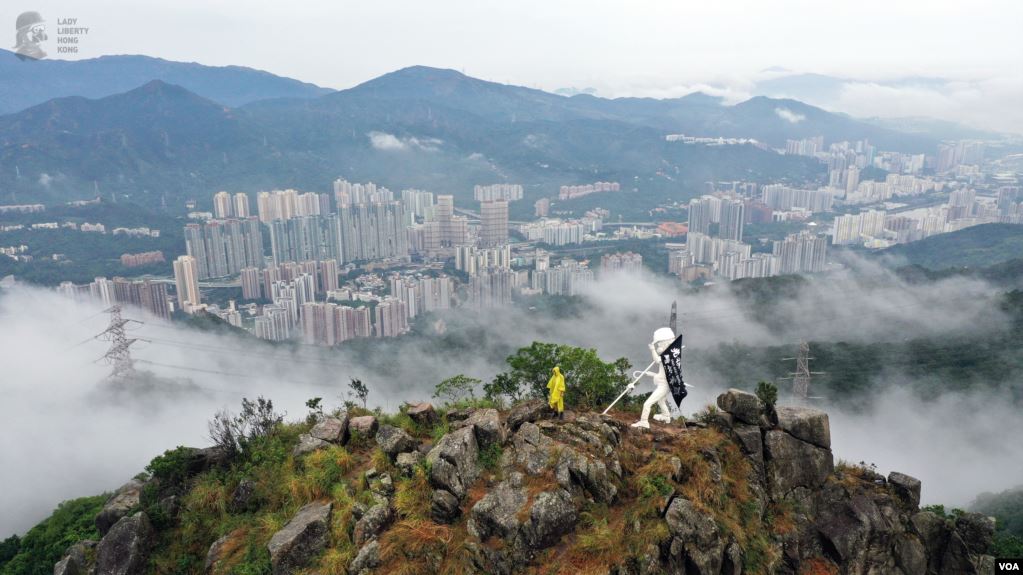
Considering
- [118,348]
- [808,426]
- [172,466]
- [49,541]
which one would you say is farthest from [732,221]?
[172,466]

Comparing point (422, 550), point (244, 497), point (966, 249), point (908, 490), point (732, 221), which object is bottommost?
point (966, 249)

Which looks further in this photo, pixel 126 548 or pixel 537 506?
pixel 126 548

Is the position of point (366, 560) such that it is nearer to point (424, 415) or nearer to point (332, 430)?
point (332, 430)

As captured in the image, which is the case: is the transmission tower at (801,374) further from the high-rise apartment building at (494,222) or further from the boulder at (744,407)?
the high-rise apartment building at (494,222)

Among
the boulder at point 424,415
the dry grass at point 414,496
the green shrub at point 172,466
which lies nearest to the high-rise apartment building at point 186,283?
the green shrub at point 172,466

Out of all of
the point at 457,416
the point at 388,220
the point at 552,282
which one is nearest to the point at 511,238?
the point at 388,220

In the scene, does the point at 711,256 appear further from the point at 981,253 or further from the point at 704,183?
the point at 704,183

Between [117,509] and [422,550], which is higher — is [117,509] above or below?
below
